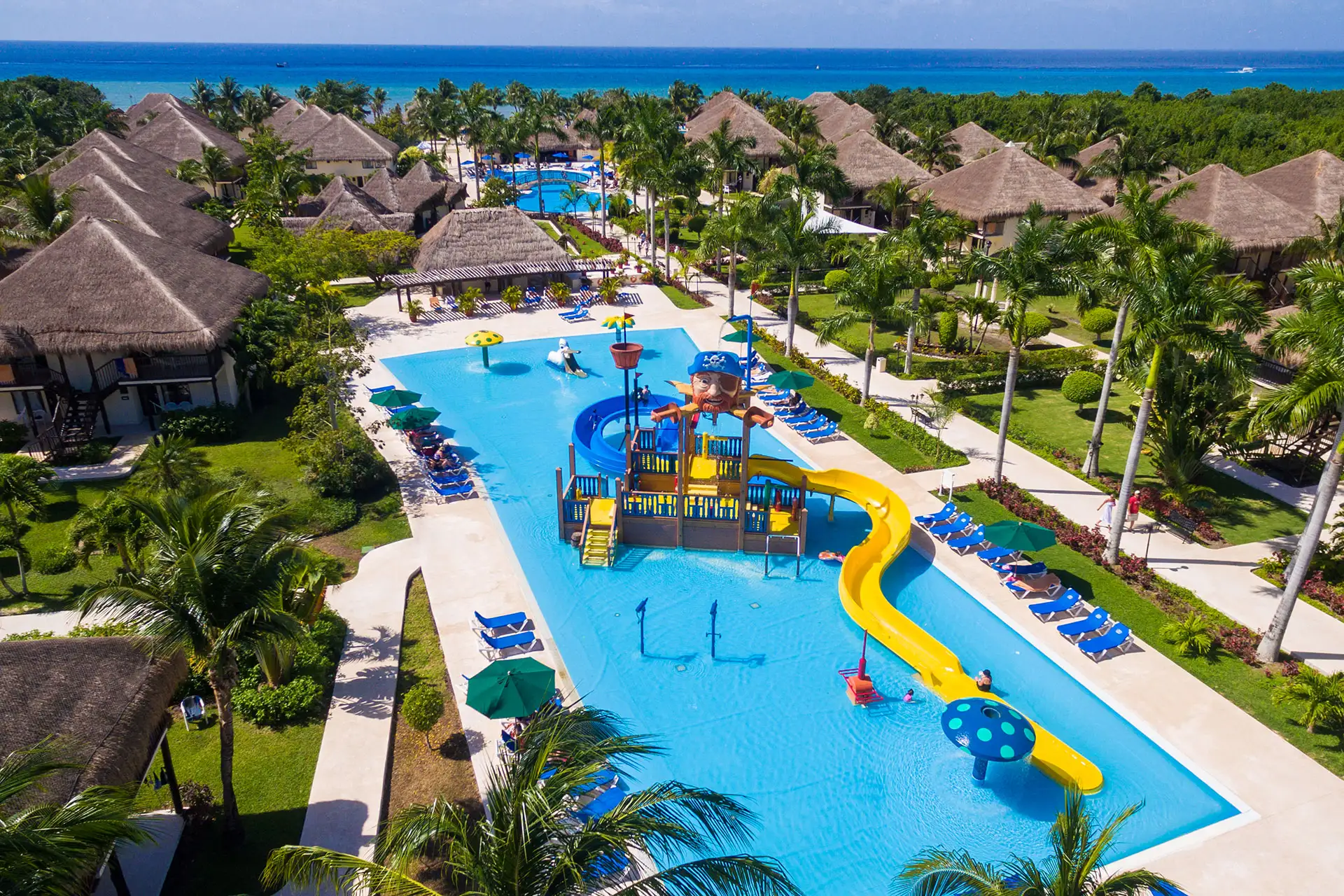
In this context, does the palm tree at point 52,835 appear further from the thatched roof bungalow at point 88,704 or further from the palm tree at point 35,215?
the palm tree at point 35,215

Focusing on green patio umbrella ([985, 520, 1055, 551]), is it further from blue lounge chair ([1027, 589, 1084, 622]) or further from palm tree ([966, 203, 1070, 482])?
palm tree ([966, 203, 1070, 482])

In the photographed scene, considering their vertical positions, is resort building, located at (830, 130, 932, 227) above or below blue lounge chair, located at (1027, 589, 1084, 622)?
above

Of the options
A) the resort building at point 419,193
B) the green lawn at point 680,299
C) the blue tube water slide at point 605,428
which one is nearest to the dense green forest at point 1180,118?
the green lawn at point 680,299

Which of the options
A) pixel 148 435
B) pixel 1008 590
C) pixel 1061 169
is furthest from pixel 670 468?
pixel 1061 169

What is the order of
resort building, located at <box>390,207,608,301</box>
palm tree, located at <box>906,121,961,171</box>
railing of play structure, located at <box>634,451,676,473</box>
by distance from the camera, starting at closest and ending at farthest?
railing of play structure, located at <box>634,451,676,473</box> → resort building, located at <box>390,207,608,301</box> → palm tree, located at <box>906,121,961,171</box>

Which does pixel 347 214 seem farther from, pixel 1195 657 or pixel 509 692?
pixel 1195 657

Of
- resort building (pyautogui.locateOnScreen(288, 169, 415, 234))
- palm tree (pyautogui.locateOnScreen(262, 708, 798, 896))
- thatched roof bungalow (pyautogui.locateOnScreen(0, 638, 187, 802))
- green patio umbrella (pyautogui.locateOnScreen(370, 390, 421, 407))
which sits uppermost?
resort building (pyautogui.locateOnScreen(288, 169, 415, 234))

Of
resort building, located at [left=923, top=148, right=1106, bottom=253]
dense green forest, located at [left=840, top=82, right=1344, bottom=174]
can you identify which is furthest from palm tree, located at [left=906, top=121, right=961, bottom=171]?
resort building, located at [left=923, top=148, right=1106, bottom=253]
